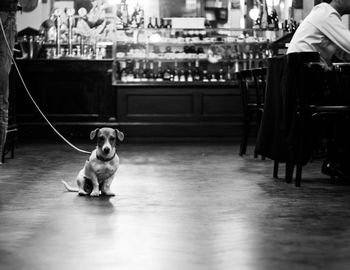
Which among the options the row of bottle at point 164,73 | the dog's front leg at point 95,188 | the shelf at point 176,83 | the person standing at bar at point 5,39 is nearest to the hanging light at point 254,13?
the row of bottle at point 164,73

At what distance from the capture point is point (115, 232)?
3.51 meters

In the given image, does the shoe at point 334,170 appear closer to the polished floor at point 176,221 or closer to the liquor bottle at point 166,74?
the polished floor at point 176,221

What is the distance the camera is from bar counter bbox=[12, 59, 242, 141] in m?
10.6

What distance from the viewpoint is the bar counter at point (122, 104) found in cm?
1057

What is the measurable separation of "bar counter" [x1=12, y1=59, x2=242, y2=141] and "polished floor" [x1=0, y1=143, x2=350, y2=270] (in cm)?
396

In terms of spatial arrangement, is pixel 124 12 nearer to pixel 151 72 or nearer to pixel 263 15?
pixel 151 72

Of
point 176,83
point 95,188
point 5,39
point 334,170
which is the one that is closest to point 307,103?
point 334,170

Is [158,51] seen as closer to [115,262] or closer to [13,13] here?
[13,13]

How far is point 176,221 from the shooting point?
152 inches

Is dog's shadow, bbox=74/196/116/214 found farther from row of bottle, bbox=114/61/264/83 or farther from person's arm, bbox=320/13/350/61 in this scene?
row of bottle, bbox=114/61/264/83

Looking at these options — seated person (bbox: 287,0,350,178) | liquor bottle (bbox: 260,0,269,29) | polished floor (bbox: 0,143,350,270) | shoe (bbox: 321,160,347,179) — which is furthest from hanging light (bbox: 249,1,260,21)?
shoe (bbox: 321,160,347,179)

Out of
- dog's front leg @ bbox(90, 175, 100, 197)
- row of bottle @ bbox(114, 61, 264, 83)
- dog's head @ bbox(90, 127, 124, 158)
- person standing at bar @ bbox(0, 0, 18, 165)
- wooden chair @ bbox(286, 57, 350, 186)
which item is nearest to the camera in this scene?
dog's head @ bbox(90, 127, 124, 158)

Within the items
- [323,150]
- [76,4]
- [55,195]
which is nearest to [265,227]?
[55,195]

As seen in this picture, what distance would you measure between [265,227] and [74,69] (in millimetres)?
7237
